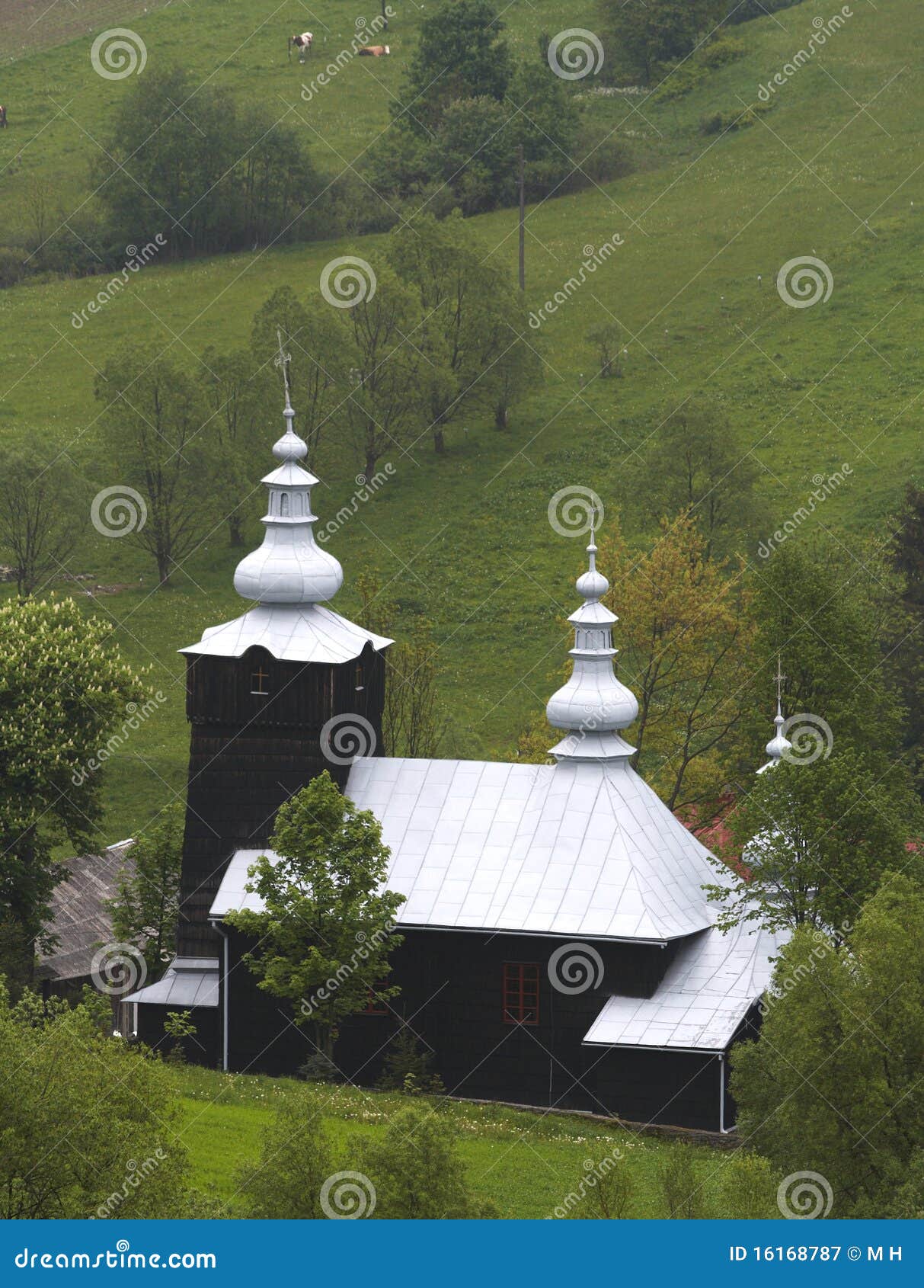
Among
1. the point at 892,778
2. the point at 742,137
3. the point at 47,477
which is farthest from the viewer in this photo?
the point at 742,137

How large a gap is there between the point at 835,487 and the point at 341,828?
36459 millimetres

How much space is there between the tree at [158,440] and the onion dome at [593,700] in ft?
92.7

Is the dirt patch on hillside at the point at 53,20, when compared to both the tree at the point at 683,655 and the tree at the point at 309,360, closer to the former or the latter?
the tree at the point at 309,360

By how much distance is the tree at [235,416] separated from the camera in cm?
7362

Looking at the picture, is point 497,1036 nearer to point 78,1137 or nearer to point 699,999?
point 699,999

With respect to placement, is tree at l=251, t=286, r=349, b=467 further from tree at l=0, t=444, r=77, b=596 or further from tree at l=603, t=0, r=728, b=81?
tree at l=603, t=0, r=728, b=81

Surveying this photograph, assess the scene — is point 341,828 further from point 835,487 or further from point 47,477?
point 835,487

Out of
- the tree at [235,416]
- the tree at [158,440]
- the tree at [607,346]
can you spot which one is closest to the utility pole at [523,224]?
the tree at [607,346]

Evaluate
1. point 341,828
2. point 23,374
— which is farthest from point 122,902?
point 23,374

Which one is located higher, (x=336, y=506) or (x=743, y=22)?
(x=743, y=22)

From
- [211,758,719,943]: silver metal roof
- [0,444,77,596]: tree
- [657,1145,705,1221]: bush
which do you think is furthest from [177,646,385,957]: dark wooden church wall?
[0,444,77,596]: tree

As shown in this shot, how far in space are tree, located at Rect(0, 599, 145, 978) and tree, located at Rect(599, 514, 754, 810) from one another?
13.4 metres

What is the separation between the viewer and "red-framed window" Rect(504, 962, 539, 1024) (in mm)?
44875

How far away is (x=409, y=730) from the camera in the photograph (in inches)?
2314
